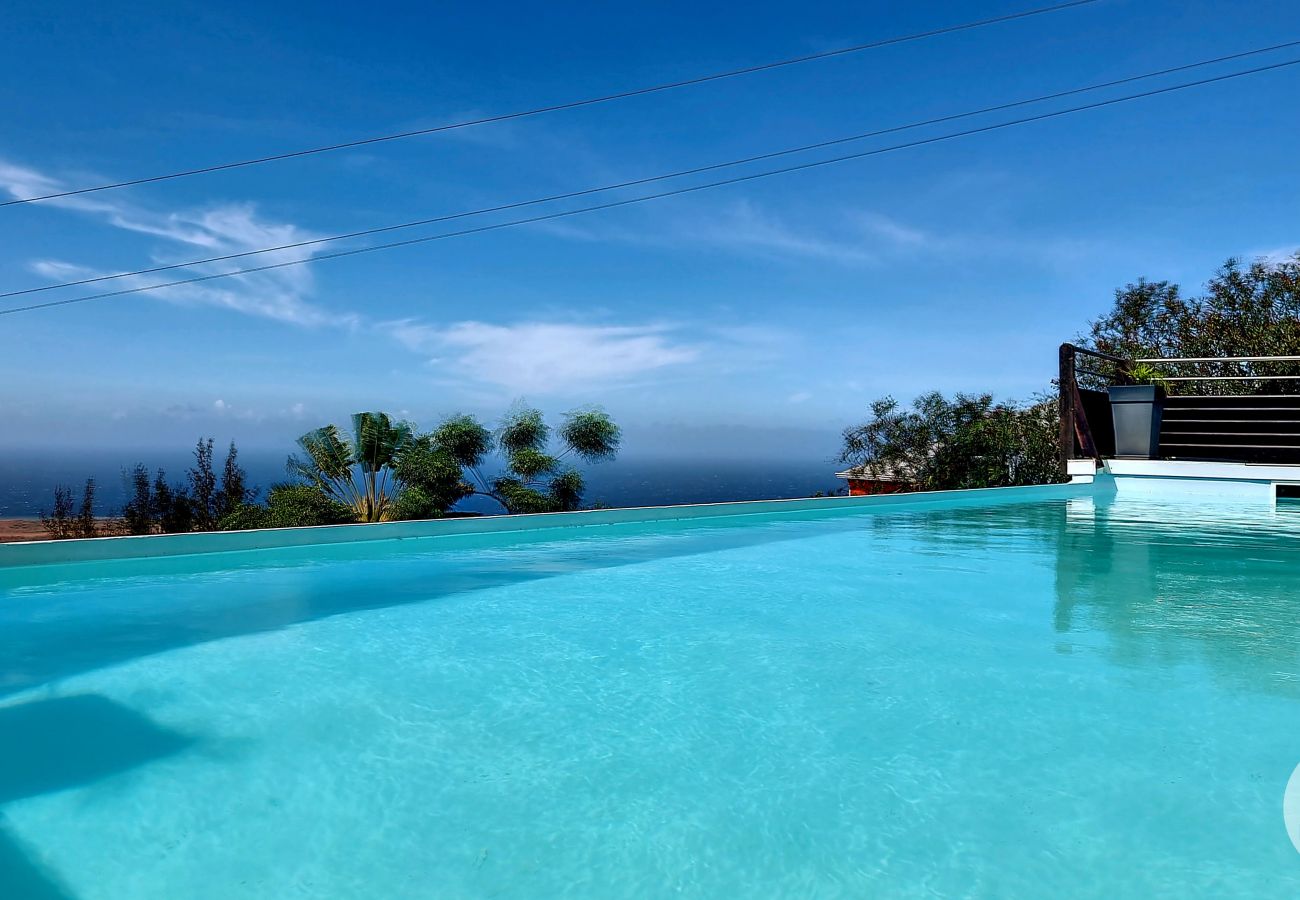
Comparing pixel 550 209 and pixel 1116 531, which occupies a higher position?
pixel 550 209

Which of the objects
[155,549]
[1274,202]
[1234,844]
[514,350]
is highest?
Result: [1274,202]

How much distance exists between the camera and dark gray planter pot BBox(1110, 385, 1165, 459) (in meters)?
9.08

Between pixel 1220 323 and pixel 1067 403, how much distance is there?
16.6 ft

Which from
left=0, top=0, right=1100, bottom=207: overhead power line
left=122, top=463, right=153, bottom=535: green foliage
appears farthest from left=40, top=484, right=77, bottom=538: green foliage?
left=0, top=0, right=1100, bottom=207: overhead power line

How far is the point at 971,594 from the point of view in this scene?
446 cm

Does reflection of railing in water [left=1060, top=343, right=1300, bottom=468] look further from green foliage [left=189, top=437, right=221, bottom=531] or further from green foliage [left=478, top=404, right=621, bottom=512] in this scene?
green foliage [left=189, top=437, right=221, bottom=531]

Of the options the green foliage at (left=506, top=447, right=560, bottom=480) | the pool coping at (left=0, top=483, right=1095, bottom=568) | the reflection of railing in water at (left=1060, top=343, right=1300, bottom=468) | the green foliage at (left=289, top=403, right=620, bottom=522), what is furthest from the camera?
the green foliage at (left=506, top=447, right=560, bottom=480)

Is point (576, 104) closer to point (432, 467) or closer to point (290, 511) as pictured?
point (432, 467)

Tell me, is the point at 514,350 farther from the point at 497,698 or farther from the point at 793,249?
the point at 497,698

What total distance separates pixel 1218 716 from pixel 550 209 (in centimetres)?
1246

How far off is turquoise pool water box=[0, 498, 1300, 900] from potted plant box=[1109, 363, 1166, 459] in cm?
506

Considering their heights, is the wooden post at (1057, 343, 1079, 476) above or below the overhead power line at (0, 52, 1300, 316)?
below

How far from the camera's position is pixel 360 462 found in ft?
34.0

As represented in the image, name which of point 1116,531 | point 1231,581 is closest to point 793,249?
point 1116,531
